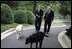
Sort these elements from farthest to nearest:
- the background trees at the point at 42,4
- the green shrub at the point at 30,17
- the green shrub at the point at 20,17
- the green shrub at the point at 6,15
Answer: the green shrub at the point at 30,17 < the green shrub at the point at 20,17 < the green shrub at the point at 6,15 < the background trees at the point at 42,4

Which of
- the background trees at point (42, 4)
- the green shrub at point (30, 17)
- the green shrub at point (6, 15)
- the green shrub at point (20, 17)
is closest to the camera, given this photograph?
the background trees at point (42, 4)

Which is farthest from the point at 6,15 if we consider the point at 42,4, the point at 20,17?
the point at 42,4

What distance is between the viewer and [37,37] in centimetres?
947

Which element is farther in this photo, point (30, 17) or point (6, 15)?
point (30, 17)

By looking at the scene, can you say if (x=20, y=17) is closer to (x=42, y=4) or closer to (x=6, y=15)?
(x=6, y=15)

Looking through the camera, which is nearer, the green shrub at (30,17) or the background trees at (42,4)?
the background trees at (42,4)

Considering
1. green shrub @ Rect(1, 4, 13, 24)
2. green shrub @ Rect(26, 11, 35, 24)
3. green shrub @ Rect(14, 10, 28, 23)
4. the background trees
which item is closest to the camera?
the background trees

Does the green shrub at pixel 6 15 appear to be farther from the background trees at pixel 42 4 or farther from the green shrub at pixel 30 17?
the background trees at pixel 42 4

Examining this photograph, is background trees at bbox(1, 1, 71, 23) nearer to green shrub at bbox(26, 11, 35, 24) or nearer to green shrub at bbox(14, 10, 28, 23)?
green shrub at bbox(26, 11, 35, 24)

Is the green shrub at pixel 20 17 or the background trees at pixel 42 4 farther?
the green shrub at pixel 20 17

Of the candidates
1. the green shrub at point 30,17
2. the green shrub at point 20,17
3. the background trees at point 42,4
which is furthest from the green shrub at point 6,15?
the background trees at point 42,4

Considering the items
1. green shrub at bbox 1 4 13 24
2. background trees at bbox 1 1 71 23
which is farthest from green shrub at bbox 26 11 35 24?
green shrub at bbox 1 4 13 24

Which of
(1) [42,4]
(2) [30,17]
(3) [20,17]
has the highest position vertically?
(1) [42,4]

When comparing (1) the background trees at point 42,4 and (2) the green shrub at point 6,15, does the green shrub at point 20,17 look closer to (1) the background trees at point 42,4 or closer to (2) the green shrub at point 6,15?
(1) the background trees at point 42,4
